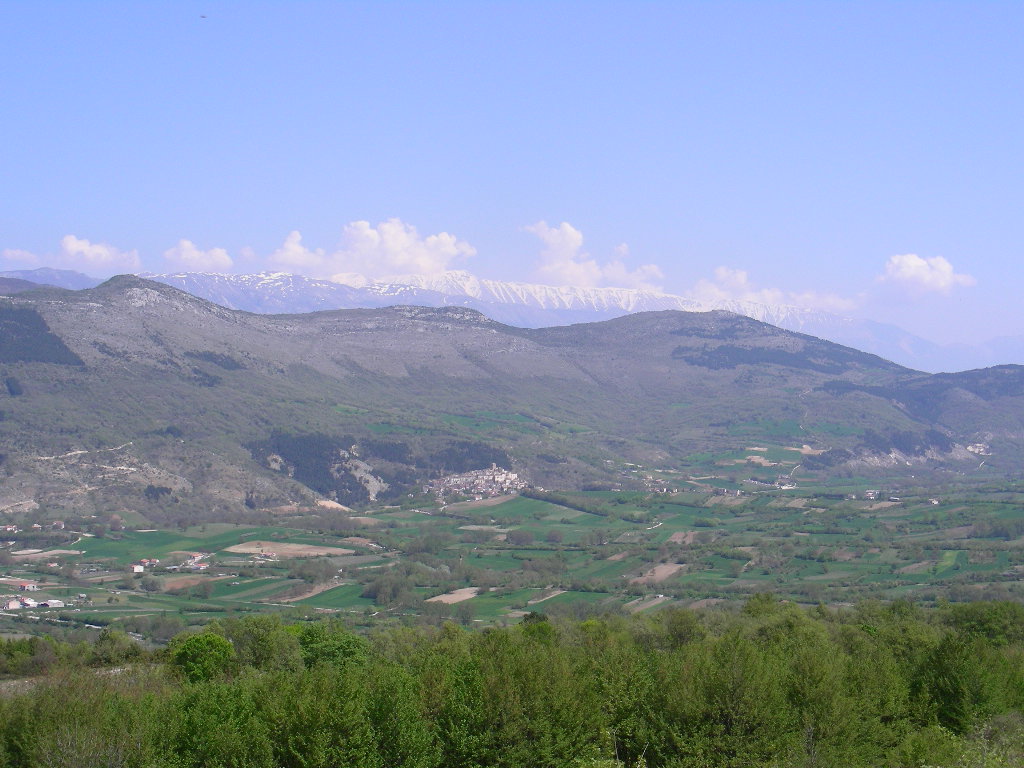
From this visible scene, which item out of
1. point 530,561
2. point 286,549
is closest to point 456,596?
point 530,561

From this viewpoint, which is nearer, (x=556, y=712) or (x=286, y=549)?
(x=556, y=712)

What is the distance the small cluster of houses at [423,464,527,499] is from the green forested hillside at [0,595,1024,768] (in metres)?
109

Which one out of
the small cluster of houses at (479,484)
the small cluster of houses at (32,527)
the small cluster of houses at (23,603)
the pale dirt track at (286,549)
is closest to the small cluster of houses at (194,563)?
the pale dirt track at (286,549)

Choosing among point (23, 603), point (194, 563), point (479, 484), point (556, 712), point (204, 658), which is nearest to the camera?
point (556, 712)

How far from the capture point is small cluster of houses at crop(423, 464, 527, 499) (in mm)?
153625

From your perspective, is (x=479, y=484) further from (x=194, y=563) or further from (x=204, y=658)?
(x=204, y=658)

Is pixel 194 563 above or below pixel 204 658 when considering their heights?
below

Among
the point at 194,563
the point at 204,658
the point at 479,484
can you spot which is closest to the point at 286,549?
the point at 194,563

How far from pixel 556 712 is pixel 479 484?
12630cm

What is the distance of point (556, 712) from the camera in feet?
105

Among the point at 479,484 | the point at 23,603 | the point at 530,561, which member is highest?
the point at 479,484

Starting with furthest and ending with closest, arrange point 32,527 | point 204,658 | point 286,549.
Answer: point 32,527
point 286,549
point 204,658

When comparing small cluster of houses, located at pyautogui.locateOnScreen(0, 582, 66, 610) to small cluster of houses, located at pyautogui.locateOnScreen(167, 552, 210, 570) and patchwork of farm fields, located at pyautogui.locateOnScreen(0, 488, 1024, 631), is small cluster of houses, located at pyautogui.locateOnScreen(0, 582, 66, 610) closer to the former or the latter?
patchwork of farm fields, located at pyautogui.locateOnScreen(0, 488, 1024, 631)

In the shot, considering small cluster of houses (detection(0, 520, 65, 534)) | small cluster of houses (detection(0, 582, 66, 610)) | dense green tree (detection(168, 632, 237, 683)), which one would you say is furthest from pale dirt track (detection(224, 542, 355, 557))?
dense green tree (detection(168, 632, 237, 683))
